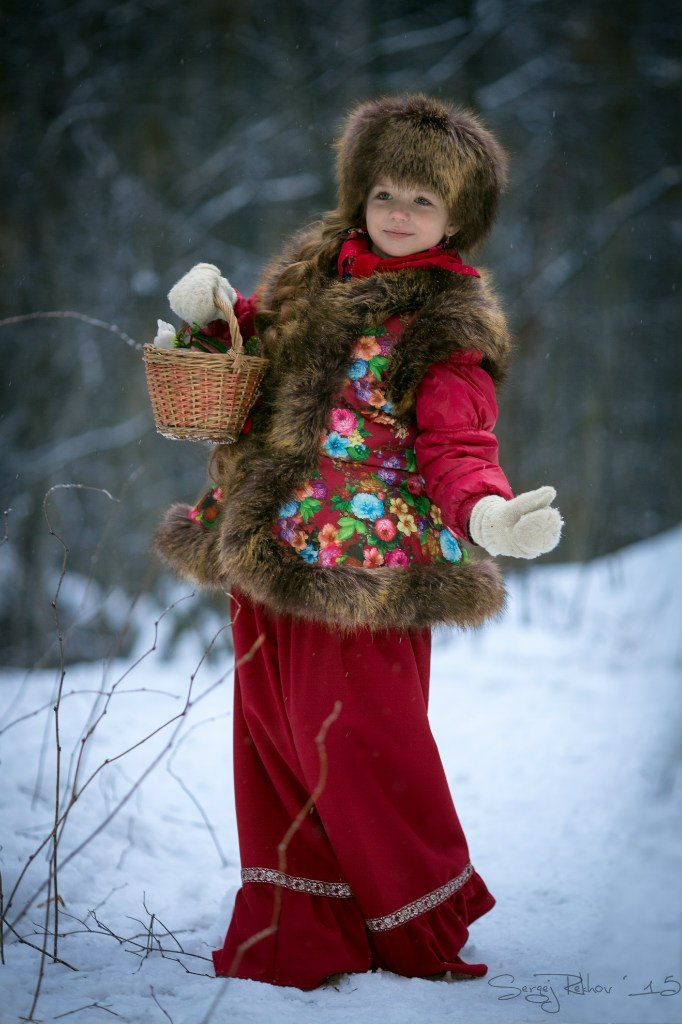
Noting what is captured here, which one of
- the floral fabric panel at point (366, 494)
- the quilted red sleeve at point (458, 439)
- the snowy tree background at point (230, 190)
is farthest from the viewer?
the snowy tree background at point (230, 190)

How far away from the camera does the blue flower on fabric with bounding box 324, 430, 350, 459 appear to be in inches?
68.1

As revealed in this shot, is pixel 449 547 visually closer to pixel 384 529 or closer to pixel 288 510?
pixel 384 529

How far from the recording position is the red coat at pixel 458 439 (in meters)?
1.59

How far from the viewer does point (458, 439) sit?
1657mm

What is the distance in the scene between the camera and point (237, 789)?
6.19 feet

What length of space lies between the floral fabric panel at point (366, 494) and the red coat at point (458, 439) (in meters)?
0.06

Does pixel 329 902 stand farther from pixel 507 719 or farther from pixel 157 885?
pixel 507 719

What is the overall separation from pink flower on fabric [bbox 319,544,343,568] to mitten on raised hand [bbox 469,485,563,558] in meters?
0.29

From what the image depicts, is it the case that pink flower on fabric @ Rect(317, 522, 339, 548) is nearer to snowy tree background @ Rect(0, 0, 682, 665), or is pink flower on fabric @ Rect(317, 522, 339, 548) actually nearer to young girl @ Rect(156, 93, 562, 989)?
young girl @ Rect(156, 93, 562, 989)

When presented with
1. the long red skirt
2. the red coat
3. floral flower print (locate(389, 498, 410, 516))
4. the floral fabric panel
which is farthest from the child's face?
the long red skirt

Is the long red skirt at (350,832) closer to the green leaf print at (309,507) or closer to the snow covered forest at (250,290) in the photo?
the green leaf print at (309,507)

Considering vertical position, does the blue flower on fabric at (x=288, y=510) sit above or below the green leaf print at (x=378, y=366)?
below

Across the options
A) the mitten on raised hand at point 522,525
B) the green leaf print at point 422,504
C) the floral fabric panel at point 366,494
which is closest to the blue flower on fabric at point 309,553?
the floral fabric panel at point 366,494

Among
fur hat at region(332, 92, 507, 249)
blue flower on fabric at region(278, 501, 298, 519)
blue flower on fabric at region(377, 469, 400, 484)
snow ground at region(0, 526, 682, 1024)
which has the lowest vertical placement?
snow ground at region(0, 526, 682, 1024)
